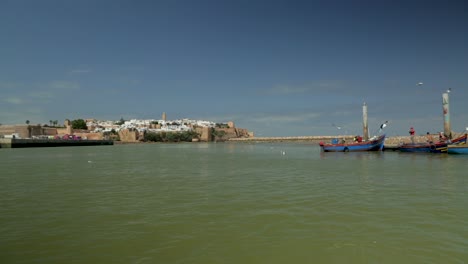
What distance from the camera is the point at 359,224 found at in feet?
24.1

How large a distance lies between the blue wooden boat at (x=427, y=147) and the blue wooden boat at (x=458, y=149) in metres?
1.34

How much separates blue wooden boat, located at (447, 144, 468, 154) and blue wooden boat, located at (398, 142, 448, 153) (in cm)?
134

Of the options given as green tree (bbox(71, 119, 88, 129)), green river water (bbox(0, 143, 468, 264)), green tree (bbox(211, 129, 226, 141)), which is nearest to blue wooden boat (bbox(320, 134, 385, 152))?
green river water (bbox(0, 143, 468, 264))

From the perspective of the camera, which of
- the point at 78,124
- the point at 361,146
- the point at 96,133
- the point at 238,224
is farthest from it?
the point at 78,124

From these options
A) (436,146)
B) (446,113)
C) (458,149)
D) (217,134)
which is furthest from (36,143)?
(217,134)

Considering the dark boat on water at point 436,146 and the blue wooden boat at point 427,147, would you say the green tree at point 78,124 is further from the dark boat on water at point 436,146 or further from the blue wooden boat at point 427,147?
the dark boat on water at point 436,146

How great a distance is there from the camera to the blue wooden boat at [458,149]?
30875 millimetres

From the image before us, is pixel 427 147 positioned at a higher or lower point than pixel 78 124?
lower

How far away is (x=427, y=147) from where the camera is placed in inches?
1406

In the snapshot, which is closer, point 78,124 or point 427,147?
point 427,147

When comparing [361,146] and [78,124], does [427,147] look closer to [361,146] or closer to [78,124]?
[361,146]

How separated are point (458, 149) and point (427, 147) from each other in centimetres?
433

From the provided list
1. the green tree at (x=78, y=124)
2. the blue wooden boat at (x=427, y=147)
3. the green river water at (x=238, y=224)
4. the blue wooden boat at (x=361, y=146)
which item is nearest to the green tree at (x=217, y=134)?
the green tree at (x=78, y=124)

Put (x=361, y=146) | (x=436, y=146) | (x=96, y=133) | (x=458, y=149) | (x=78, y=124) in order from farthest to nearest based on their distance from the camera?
(x=78, y=124) → (x=96, y=133) → (x=361, y=146) → (x=436, y=146) → (x=458, y=149)
